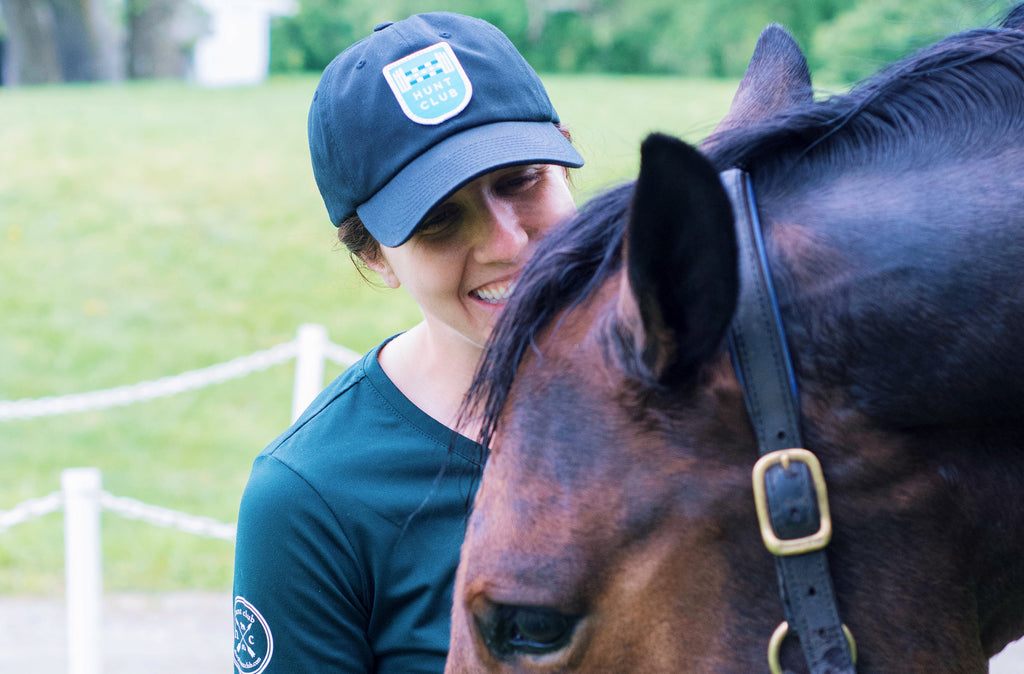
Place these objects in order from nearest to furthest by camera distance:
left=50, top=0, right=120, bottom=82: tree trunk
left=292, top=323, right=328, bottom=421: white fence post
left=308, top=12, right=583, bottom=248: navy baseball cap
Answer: left=308, top=12, right=583, bottom=248: navy baseball cap < left=292, top=323, right=328, bottom=421: white fence post < left=50, top=0, right=120, bottom=82: tree trunk

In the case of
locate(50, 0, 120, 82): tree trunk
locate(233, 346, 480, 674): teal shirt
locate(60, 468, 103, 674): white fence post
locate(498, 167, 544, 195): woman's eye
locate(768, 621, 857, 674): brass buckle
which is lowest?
locate(50, 0, 120, 82): tree trunk

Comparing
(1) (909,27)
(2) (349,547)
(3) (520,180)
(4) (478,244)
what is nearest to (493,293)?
(4) (478,244)

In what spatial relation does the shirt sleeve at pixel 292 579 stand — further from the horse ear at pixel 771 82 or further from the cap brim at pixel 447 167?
the horse ear at pixel 771 82

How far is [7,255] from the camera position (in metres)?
11.6

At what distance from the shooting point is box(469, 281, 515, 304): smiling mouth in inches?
74.6

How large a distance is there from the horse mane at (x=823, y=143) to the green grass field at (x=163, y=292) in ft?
10.7

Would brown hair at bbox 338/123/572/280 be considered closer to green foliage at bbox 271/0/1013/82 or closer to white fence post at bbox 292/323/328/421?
white fence post at bbox 292/323/328/421

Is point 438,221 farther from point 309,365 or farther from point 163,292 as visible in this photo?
point 163,292

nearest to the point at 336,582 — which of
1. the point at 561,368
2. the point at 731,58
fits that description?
the point at 561,368

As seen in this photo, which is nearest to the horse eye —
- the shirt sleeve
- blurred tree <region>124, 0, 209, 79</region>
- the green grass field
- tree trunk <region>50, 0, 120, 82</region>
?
the shirt sleeve

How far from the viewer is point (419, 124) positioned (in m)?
1.76

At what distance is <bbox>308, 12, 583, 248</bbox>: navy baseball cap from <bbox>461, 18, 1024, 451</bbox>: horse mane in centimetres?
43

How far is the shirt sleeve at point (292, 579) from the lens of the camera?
183 cm

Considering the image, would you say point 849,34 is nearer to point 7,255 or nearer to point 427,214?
point 427,214
